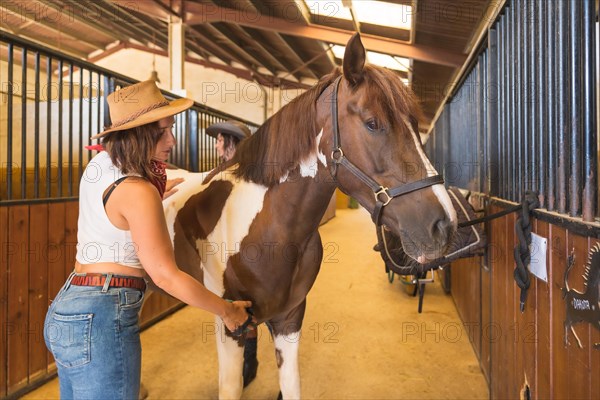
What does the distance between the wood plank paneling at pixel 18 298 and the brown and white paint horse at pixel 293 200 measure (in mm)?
949

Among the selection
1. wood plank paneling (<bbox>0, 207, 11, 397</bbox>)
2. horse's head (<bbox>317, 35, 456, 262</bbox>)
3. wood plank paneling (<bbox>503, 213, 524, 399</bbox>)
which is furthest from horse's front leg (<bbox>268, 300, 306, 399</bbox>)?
wood plank paneling (<bbox>0, 207, 11, 397</bbox>)

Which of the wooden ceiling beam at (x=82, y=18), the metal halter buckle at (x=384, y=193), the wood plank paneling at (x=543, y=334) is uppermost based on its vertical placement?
the wooden ceiling beam at (x=82, y=18)

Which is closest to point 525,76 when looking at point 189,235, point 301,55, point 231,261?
point 231,261

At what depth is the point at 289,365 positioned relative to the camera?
5.07 feet

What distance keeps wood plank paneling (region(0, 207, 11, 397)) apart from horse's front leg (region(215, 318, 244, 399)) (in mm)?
1264

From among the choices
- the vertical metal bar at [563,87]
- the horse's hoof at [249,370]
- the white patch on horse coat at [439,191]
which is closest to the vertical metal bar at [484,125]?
the vertical metal bar at [563,87]

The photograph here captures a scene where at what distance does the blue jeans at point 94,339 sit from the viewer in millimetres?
899

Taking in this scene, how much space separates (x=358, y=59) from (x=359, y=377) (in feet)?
6.40

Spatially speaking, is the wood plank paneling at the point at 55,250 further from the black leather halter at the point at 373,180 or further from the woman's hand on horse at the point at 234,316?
the black leather halter at the point at 373,180

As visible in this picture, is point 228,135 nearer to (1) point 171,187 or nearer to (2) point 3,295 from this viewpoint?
(1) point 171,187

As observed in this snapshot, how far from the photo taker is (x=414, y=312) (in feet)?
11.3

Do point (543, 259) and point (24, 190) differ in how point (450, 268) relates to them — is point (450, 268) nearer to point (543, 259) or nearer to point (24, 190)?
point (543, 259)

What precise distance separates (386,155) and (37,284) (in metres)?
2.15

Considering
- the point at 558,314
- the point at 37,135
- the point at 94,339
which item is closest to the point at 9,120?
the point at 37,135
